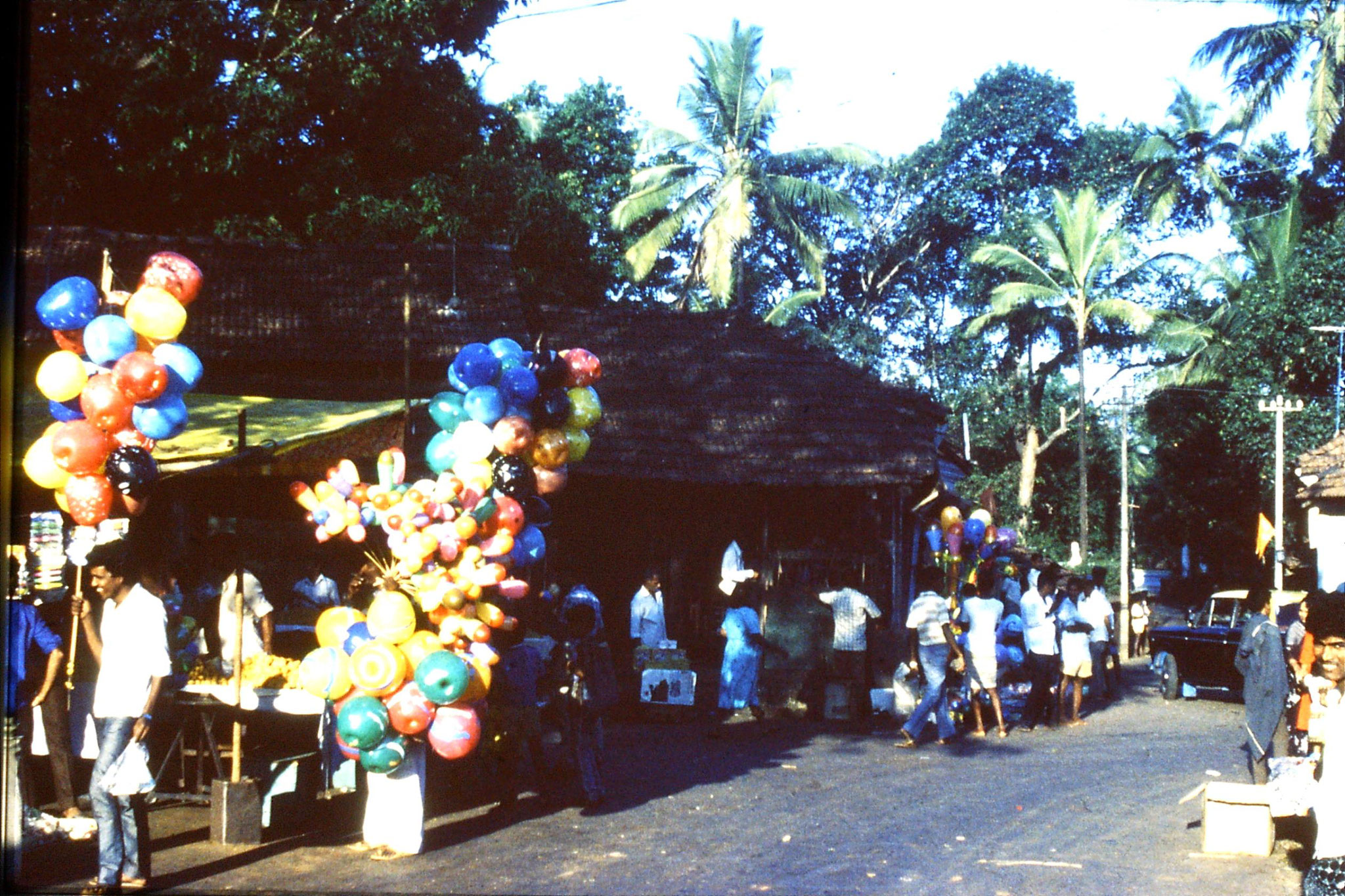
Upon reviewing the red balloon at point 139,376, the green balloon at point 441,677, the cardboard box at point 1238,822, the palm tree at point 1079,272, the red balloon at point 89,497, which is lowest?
the cardboard box at point 1238,822

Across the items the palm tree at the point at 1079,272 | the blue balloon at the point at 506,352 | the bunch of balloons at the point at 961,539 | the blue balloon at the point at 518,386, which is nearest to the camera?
the blue balloon at the point at 518,386

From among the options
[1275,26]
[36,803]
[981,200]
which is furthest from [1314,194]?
[36,803]

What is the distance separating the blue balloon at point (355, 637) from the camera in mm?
8047

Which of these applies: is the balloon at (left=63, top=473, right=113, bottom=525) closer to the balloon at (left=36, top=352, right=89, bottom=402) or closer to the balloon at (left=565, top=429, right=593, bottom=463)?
the balloon at (left=36, top=352, right=89, bottom=402)

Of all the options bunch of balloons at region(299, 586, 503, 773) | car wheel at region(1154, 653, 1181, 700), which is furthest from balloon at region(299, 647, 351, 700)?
car wheel at region(1154, 653, 1181, 700)

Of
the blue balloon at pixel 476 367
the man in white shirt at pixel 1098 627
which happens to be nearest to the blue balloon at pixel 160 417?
the blue balloon at pixel 476 367

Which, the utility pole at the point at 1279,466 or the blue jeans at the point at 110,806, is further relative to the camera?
the utility pole at the point at 1279,466

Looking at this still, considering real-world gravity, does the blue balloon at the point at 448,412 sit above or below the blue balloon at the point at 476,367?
below

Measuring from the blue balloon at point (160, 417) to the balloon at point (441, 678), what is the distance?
2.07 metres

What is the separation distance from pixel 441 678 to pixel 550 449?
2.10 metres

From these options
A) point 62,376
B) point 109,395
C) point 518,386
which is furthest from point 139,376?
point 518,386

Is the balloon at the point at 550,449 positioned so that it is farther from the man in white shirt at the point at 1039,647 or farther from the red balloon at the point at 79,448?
the man in white shirt at the point at 1039,647

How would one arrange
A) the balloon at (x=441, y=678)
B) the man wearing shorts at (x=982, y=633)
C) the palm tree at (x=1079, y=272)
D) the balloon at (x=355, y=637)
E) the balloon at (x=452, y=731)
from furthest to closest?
the palm tree at (x=1079, y=272)
the man wearing shorts at (x=982, y=633)
the balloon at (x=355, y=637)
the balloon at (x=452, y=731)
the balloon at (x=441, y=678)

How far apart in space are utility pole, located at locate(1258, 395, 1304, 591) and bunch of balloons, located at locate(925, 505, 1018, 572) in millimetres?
11323
